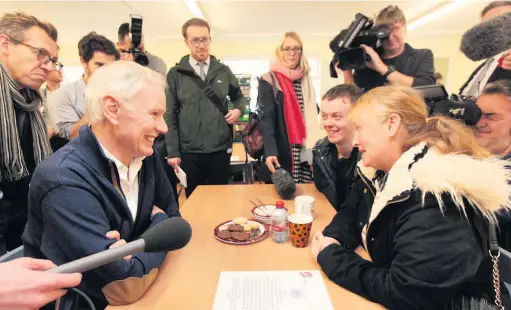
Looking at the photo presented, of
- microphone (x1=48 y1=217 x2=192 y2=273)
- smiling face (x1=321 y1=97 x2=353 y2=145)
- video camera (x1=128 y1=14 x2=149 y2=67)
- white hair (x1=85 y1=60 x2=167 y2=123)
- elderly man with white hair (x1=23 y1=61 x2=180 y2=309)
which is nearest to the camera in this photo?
microphone (x1=48 y1=217 x2=192 y2=273)

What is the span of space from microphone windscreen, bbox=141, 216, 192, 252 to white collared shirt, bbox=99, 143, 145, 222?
535 mm

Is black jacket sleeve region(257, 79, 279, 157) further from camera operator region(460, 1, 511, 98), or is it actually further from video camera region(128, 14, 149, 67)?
camera operator region(460, 1, 511, 98)

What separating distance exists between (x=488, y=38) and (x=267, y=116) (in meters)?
1.30

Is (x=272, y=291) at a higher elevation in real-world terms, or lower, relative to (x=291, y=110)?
lower

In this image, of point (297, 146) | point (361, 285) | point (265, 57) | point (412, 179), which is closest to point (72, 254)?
point (361, 285)

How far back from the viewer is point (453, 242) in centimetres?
78

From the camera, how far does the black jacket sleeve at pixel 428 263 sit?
0.77m

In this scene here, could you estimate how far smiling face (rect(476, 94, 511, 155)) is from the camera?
1.44 m

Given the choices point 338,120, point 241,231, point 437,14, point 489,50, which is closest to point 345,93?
point 338,120

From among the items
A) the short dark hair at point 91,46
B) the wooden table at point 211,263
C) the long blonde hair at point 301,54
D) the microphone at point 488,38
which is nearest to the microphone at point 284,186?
the wooden table at point 211,263

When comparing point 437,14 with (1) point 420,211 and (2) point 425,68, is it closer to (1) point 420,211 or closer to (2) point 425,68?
(2) point 425,68

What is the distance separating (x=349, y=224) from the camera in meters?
1.25

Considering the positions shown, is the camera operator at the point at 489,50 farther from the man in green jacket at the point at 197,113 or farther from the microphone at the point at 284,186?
the man in green jacket at the point at 197,113

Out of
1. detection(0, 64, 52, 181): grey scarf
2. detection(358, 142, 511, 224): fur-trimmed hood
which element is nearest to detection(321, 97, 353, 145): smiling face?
detection(358, 142, 511, 224): fur-trimmed hood
